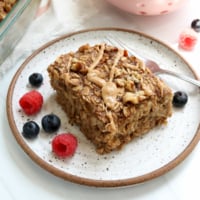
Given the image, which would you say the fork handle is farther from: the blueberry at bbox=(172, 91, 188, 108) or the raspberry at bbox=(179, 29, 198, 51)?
the raspberry at bbox=(179, 29, 198, 51)

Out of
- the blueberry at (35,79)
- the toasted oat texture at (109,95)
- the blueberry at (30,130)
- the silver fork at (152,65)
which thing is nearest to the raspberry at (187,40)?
the silver fork at (152,65)

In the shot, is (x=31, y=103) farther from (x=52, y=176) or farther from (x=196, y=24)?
(x=196, y=24)

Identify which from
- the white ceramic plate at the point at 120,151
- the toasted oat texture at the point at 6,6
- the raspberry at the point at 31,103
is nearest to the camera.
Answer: the white ceramic plate at the point at 120,151

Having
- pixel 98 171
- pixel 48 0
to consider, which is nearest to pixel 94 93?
pixel 98 171

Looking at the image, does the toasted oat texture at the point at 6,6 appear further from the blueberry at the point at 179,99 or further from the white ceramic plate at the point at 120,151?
the blueberry at the point at 179,99

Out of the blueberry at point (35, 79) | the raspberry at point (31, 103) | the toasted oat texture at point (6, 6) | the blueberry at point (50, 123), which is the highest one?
the toasted oat texture at point (6, 6)

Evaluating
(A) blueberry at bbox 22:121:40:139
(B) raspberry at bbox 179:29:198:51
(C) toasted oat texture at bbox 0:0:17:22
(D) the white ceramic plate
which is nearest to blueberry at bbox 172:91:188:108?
(D) the white ceramic plate
